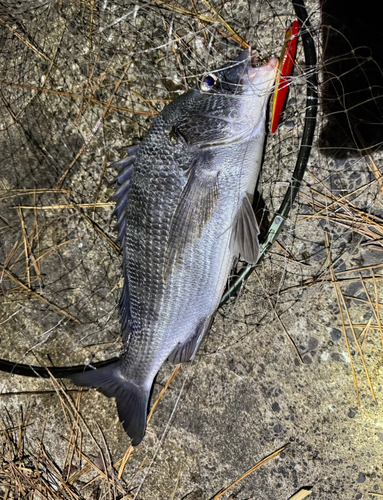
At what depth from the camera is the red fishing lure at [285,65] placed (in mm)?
1795

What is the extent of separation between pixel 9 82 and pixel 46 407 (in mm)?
2462

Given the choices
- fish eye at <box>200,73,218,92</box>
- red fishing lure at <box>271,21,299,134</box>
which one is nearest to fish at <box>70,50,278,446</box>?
fish eye at <box>200,73,218,92</box>

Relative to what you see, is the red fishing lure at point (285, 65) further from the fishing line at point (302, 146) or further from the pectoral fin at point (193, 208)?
the pectoral fin at point (193, 208)

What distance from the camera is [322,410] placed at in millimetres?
2004

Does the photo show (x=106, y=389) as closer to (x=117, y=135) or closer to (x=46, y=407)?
(x=46, y=407)

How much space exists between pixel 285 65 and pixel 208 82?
18.7 inches

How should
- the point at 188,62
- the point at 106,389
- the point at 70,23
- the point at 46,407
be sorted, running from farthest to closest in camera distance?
1. the point at 46,407
2. the point at 70,23
3. the point at 188,62
4. the point at 106,389

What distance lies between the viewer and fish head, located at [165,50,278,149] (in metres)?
1.66

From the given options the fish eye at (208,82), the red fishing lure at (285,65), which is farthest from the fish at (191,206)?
the red fishing lure at (285,65)

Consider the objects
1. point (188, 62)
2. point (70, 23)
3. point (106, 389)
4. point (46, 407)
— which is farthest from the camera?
point (46, 407)

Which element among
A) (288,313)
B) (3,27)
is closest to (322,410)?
(288,313)

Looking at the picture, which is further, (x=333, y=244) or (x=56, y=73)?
(x=56, y=73)

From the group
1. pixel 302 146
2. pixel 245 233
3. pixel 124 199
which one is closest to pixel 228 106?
pixel 302 146

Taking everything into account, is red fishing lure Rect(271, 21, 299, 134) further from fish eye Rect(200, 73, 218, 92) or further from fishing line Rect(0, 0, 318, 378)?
fish eye Rect(200, 73, 218, 92)
